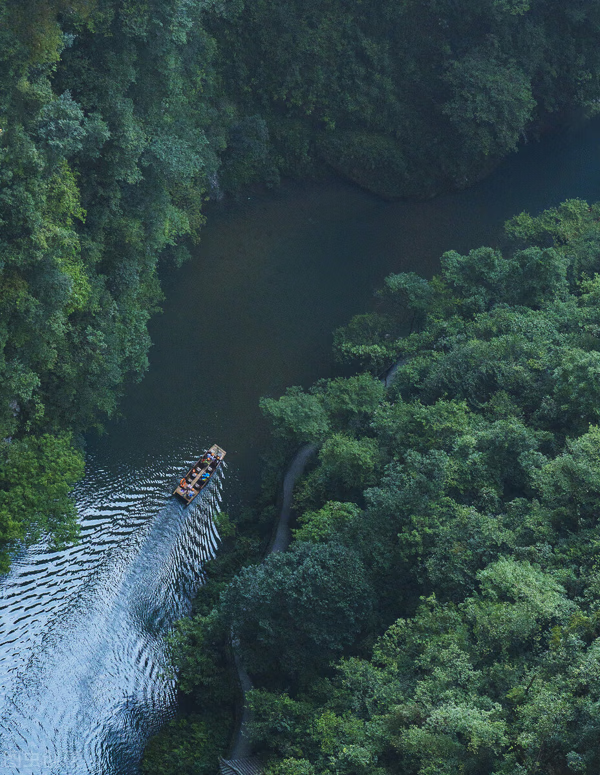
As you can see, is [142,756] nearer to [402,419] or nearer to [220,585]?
[220,585]

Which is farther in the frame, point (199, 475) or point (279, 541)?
point (199, 475)

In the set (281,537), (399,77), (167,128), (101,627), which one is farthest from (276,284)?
(101,627)

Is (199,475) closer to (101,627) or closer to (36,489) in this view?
(101,627)

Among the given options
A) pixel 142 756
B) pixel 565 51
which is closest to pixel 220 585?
pixel 142 756

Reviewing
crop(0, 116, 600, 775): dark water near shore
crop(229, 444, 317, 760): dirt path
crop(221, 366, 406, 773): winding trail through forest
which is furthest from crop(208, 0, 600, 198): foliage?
crop(229, 444, 317, 760): dirt path

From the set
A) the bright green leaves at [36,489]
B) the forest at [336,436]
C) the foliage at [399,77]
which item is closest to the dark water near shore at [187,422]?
Result: the forest at [336,436]
